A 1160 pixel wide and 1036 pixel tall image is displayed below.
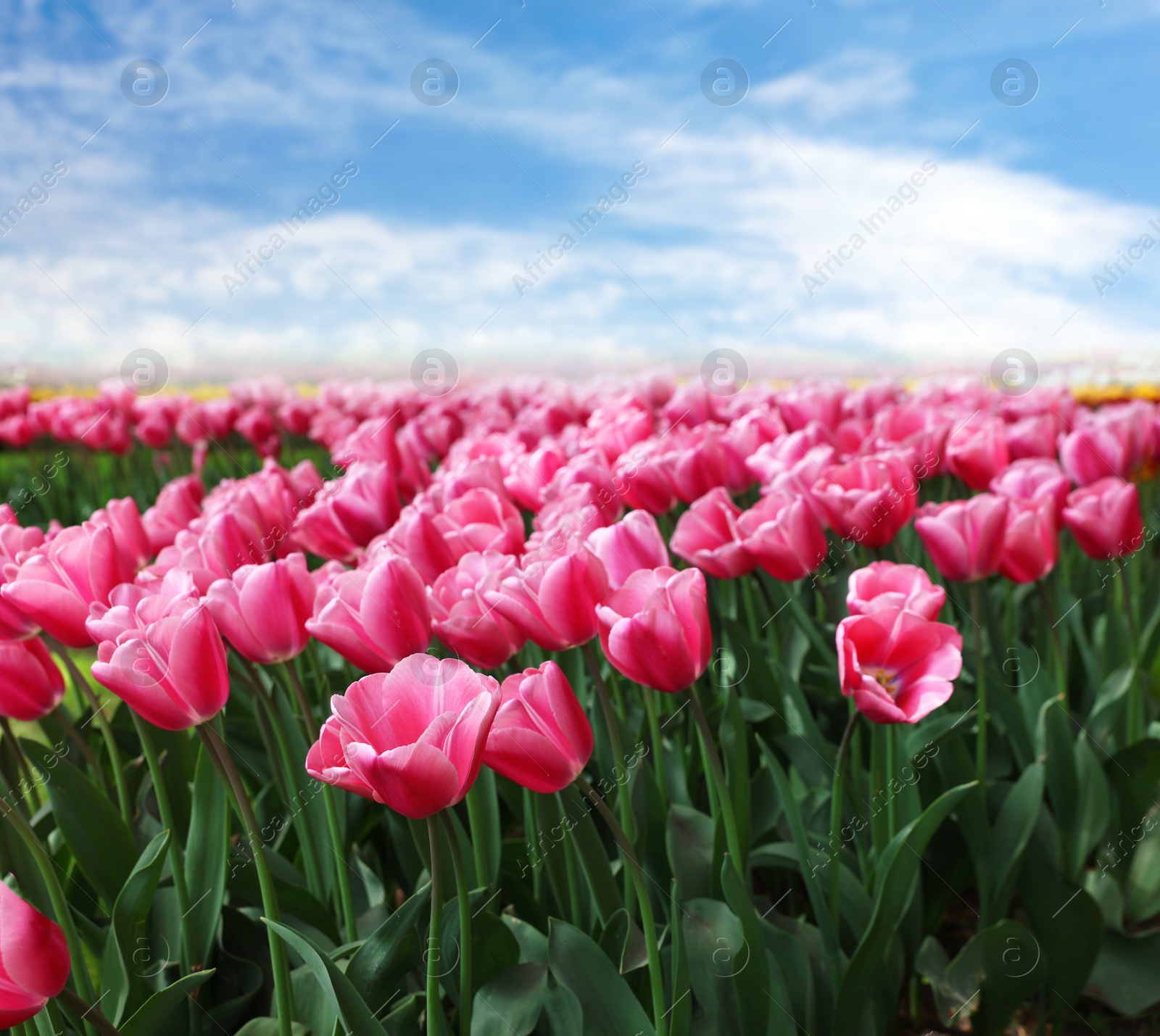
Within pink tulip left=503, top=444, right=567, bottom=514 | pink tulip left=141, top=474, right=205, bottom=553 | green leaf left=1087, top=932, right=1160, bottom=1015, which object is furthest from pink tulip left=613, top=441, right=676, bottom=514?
green leaf left=1087, top=932, right=1160, bottom=1015

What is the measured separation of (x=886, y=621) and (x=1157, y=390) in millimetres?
8349

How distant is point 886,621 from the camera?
1278mm

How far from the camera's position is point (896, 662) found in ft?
4.26

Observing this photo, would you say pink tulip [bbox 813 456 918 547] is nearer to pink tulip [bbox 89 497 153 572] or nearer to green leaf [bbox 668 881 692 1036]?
green leaf [bbox 668 881 692 1036]

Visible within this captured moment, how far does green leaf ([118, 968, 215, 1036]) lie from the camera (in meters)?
1.10

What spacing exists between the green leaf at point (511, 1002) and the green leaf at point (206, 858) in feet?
1.51

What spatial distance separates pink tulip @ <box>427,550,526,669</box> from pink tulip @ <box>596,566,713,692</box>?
17cm

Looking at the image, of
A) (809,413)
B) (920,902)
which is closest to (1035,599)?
(809,413)

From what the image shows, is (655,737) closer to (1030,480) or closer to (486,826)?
(486,826)

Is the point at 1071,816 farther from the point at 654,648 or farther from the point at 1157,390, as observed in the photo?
the point at 1157,390

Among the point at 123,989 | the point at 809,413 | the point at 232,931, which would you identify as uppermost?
the point at 809,413

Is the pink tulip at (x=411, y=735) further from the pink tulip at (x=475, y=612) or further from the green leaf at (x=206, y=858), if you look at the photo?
the green leaf at (x=206, y=858)

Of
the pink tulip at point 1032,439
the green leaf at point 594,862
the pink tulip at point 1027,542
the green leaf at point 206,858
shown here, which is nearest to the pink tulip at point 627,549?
the green leaf at point 594,862

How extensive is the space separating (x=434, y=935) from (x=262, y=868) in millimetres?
248
